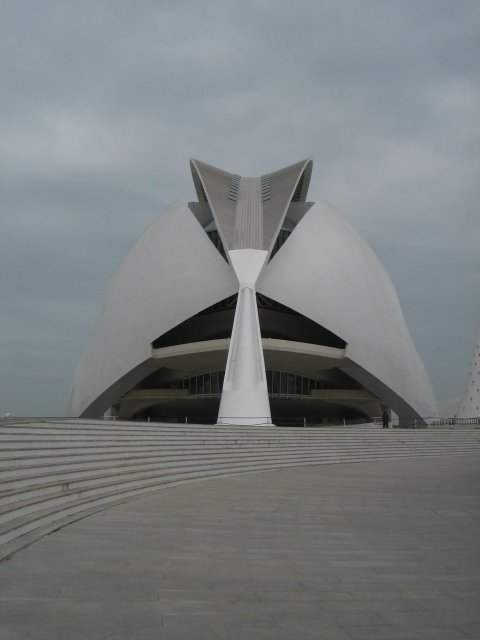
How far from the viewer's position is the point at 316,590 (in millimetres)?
4871

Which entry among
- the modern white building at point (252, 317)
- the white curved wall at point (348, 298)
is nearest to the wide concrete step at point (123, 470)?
the modern white building at point (252, 317)

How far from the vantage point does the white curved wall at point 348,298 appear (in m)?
27.9

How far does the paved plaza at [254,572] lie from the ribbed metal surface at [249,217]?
1854 centimetres

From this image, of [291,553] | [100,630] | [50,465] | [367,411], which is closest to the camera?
[100,630]

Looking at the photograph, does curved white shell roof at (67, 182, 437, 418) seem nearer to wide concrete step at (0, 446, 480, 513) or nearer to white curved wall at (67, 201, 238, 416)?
white curved wall at (67, 201, 238, 416)

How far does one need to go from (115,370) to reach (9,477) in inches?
806

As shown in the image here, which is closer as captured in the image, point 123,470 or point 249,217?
point 123,470

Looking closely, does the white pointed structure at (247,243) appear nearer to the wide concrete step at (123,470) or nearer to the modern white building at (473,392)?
the wide concrete step at (123,470)

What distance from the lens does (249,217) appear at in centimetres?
3044

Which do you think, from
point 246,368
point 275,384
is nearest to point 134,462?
point 246,368

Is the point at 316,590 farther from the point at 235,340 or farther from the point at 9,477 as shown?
the point at 235,340

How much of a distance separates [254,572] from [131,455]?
7.18m

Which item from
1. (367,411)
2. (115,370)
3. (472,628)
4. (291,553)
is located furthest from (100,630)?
(367,411)

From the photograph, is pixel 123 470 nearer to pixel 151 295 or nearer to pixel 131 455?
pixel 131 455
